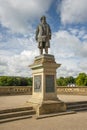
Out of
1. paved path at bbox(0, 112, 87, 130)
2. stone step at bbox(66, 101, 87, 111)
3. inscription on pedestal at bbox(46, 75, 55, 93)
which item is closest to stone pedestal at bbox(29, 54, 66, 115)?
inscription on pedestal at bbox(46, 75, 55, 93)

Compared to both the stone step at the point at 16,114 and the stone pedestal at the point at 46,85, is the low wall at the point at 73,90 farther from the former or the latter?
the stone step at the point at 16,114

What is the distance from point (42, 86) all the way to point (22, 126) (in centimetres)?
365

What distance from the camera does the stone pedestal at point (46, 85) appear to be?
1209cm

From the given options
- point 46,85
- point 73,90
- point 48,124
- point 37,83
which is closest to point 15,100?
point 37,83

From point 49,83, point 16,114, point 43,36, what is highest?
point 43,36

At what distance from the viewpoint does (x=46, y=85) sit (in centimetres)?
1242

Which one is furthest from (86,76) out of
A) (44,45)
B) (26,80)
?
(44,45)

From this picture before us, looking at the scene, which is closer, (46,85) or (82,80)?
(46,85)

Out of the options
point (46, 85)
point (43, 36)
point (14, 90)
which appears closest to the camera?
point (46, 85)

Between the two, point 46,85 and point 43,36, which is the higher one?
point 43,36

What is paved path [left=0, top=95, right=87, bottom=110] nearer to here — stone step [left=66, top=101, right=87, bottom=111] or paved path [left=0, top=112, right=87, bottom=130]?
stone step [left=66, top=101, right=87, bottom=111]

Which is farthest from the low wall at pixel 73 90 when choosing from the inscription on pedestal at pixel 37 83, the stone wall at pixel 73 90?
the inscription on pedestal at pixel 37 83

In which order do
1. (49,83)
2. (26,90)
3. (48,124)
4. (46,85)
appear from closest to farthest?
(48,124) < (46,85) < (49,83) < (26,90)

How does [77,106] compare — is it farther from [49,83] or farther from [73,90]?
[73,90]
